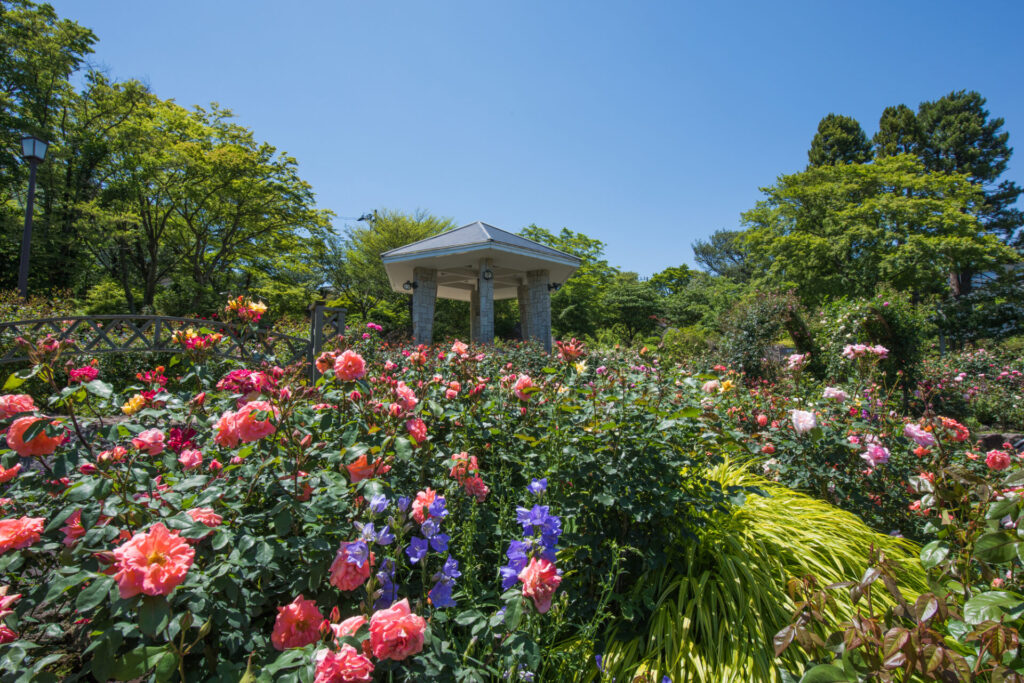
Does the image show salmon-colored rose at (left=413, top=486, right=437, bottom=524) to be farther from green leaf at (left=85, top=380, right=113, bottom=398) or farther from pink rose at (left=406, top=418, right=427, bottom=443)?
green leaf at (left=85, top=380, right=113, bottom=398)

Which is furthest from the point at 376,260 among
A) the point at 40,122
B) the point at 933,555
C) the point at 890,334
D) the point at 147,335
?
the point at 933,555

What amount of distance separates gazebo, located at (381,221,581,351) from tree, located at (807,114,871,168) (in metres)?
21.2

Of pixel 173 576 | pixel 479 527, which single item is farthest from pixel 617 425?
pixel 173 576

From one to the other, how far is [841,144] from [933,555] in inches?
1171

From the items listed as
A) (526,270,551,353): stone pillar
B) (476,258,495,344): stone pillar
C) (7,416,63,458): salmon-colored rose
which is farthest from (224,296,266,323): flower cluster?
(526,270,551,353): stone pillar

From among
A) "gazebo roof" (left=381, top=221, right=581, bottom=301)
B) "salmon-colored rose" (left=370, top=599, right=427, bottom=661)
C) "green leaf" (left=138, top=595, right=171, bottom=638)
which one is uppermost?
"gazebo roof" (left=381, top=221, right=581, bottom=301)


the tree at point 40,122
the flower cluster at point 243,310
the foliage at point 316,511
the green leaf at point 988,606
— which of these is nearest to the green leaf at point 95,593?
the foliage at point 316,511

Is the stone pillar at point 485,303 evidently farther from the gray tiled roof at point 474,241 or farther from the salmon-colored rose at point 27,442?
the salmon-colored rose at point 27,442

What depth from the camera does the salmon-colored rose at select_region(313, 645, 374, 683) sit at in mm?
Result: 807

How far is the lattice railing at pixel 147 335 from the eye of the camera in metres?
1.67

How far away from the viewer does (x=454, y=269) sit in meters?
11.2

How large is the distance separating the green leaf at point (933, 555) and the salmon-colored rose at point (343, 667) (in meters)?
1.26

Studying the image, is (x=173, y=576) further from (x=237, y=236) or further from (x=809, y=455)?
(x=237, y=236)

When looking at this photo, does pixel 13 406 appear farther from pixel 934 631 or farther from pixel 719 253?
pixel 719 253
